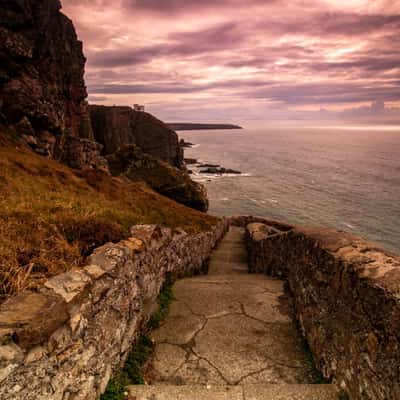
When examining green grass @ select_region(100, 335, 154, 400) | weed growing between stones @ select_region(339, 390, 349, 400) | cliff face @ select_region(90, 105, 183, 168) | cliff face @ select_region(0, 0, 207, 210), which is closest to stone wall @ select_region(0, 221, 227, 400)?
green grass @ select_region(100, 335, 154, 400)

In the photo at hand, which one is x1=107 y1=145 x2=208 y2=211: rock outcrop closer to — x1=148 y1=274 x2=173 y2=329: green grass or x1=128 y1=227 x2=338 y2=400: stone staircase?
x1=148 y1=274 x2=173 y2=329: green grass

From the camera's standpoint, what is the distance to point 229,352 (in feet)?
16.1

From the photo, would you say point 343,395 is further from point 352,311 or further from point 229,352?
point 229,352

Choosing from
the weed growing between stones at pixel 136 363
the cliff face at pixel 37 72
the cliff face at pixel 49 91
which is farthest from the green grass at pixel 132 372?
the cliff face at pixel 37 72

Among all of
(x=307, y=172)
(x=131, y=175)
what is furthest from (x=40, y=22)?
(x=307, y=172)

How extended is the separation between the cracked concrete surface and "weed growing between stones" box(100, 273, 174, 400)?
144mm

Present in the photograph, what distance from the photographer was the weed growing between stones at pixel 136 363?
3758 mm

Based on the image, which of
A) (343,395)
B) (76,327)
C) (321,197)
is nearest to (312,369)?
(343,395)

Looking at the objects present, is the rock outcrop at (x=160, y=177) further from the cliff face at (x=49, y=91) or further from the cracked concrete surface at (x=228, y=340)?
the cracked concrete surface at (x=228, y=340)

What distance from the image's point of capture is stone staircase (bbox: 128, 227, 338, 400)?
3801mm

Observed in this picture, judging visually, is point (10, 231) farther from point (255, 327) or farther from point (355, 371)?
point (355, 371)

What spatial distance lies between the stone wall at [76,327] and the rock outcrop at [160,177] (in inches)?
1300

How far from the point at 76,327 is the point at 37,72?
111ft

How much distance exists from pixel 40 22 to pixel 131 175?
23.0 meters
